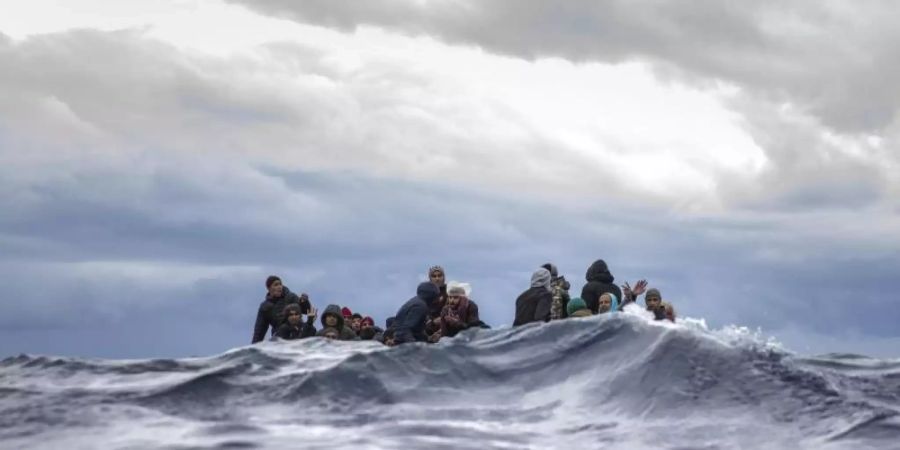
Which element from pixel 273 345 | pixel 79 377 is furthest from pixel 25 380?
pixel 273 345

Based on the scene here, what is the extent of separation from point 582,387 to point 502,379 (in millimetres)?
891

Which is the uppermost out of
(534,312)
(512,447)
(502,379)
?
(534,312)

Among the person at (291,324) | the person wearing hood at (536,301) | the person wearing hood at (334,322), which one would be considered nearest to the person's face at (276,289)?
the person at (291,324)

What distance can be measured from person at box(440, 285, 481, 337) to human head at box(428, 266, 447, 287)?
1.03 meters

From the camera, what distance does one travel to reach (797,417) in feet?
28.7

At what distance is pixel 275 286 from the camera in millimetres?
17812

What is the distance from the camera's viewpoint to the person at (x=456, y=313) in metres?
15.4

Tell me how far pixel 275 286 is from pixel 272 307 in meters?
0.35

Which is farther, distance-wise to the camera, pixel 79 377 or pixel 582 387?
pixel 79 377

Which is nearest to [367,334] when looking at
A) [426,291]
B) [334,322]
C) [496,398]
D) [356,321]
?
[356,321]

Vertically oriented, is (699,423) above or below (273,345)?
below

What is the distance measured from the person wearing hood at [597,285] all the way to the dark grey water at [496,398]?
3490mm

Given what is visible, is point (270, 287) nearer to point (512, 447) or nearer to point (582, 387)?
point (582, 387)

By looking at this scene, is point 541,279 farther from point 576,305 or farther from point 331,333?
point 331,333
